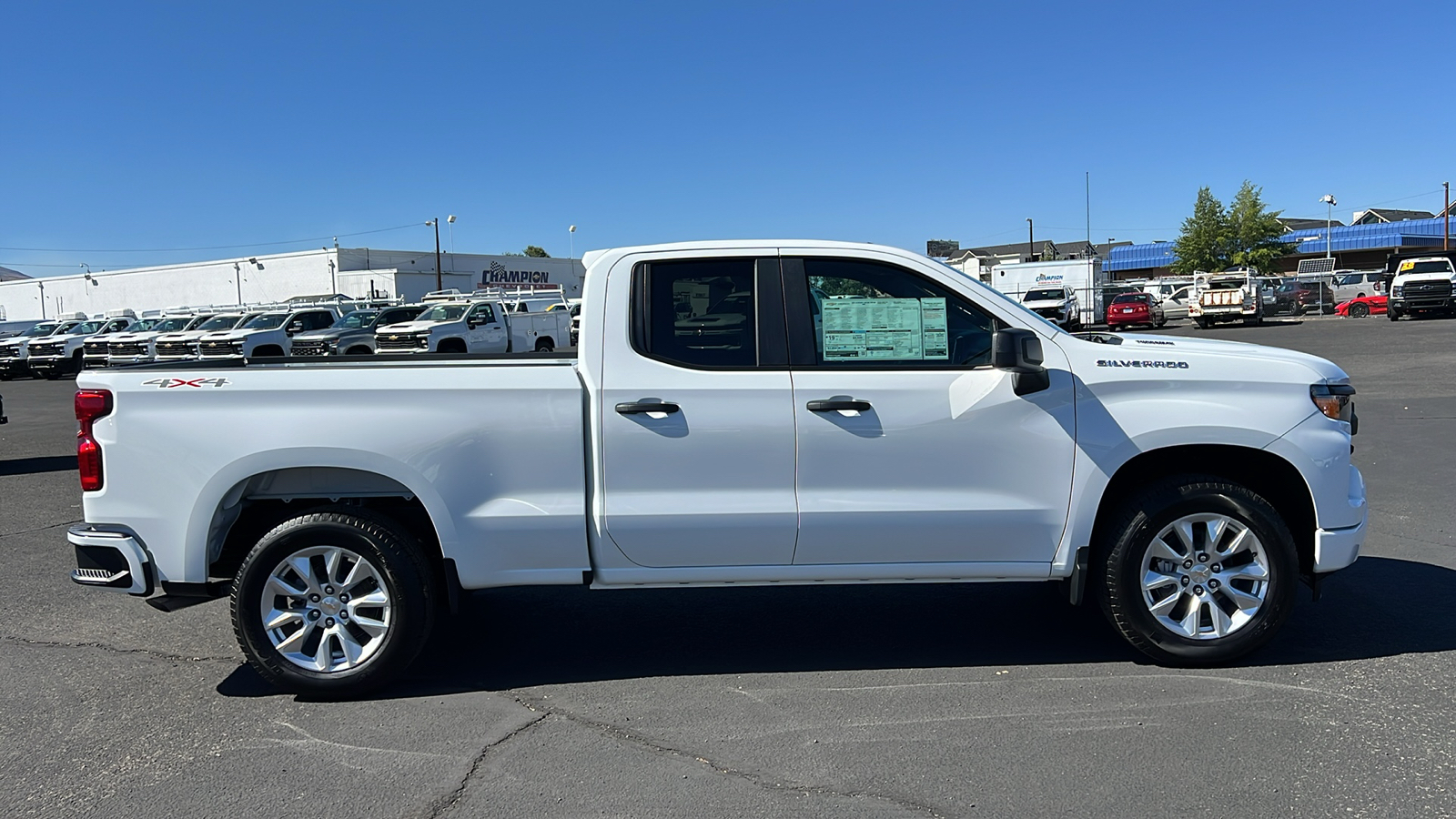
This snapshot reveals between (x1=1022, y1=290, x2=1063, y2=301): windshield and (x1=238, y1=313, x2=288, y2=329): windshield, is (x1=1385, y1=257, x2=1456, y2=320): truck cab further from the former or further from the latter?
(x1=238, y1=313, x2=288, y2=329): windshield

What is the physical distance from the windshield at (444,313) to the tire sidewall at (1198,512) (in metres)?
23.4

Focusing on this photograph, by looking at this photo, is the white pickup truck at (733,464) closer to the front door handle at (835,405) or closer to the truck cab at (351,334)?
the front door handle at (835,405)

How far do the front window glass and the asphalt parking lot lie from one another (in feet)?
118

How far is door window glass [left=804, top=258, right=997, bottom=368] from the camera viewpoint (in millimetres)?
4621

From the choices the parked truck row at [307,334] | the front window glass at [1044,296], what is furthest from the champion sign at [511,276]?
the front window glass at [1044,296]

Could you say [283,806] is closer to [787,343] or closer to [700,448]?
[700,448]

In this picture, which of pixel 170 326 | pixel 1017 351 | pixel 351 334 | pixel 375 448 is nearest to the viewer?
pixel 1017 351

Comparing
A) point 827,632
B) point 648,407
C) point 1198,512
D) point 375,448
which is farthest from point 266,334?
point 1198,512

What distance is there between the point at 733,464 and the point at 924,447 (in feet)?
2.67

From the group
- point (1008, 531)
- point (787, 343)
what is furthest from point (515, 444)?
point (1008, 531)

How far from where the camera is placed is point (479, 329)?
2641 cm

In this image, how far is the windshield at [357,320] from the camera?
1092 inches

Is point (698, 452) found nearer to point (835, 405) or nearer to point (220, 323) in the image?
point (835, 405)

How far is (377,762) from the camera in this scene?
156 inches
